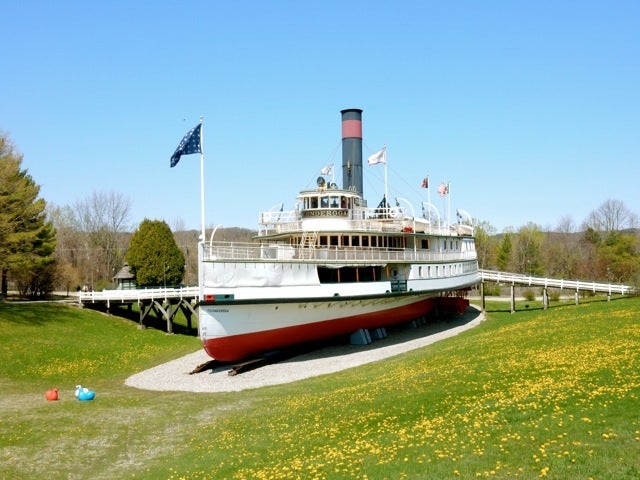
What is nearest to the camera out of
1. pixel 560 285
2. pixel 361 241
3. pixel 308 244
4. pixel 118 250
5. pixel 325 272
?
pixel 325 272

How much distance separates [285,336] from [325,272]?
438cm

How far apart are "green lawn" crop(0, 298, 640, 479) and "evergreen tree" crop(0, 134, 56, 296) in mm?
14749

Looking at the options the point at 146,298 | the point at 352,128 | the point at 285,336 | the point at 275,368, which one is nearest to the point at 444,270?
the point at 352,128

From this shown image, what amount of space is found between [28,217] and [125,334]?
50.8 ft

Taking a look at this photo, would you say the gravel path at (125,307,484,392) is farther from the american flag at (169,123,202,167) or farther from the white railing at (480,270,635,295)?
the white railing at (480,270,635,295)

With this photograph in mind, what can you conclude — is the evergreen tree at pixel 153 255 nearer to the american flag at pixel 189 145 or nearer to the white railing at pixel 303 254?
the white railing at pixel 303 254

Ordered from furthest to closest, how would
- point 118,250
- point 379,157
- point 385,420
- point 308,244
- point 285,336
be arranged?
point 118,250 → point 379,157 → point 308,244 → point 285,336 → point 385,420

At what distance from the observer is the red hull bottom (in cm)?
2909

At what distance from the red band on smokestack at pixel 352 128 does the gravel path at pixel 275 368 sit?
16.0 metres

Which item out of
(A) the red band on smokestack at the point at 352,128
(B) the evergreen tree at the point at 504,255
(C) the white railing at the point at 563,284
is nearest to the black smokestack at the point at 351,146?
(A) the red band on smokestack at the point at 352,128

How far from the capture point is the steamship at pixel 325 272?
2867 cm

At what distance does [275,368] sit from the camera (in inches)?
1145

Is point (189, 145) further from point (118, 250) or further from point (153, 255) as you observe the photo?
point (118, 250)

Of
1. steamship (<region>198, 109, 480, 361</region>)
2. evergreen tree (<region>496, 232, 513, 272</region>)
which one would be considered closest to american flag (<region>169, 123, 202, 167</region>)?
steamship (<region>198, 109, 480, 361</region>)
